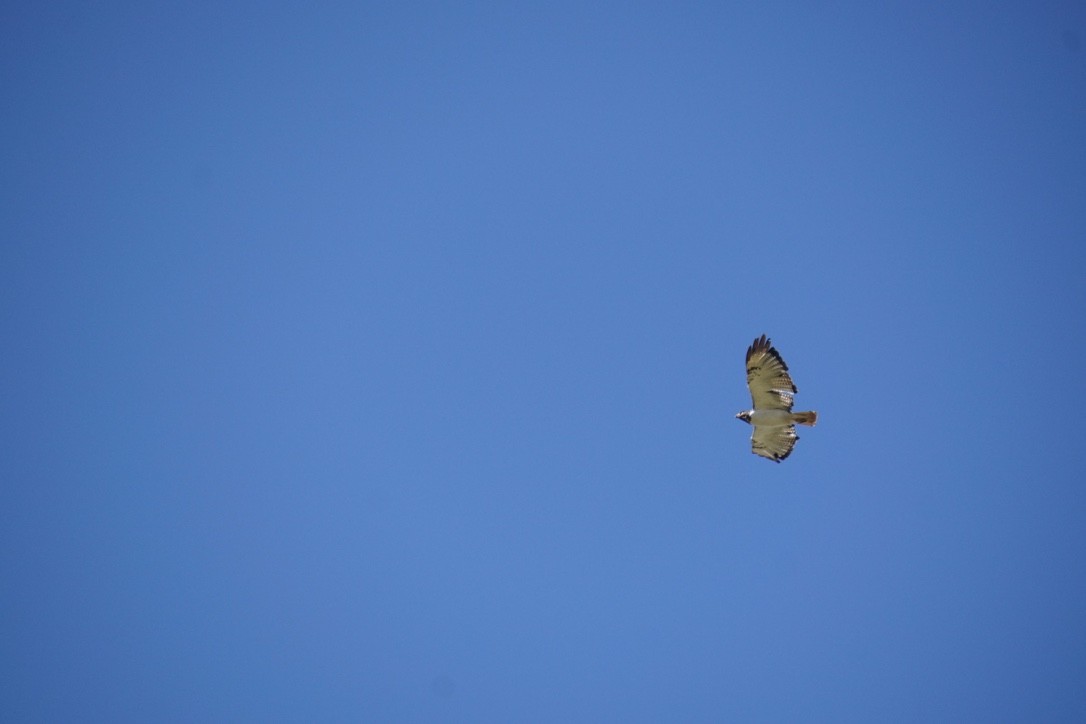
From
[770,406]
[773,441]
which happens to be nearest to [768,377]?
[770,406]

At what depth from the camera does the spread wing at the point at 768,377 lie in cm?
1720

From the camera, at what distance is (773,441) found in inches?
741

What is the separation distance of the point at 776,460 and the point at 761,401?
1.99 metres

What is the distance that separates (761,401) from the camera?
18062mm

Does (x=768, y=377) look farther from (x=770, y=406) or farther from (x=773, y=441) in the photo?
(x=773, y=441)

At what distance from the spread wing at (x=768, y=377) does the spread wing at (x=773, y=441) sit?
874 mm

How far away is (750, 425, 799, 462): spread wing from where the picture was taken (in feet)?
61.0

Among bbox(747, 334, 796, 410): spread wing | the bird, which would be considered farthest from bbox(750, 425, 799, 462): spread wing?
bbox(747, 334, 796, 410): spread wing

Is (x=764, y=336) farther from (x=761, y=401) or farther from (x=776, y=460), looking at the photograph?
(x=776, y=460)

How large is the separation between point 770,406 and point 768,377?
1023 mm

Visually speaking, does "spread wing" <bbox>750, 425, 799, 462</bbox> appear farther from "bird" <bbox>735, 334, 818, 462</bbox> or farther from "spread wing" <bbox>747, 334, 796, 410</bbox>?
"spread wing" <bbox>747, 334, 796, 410</bbox>

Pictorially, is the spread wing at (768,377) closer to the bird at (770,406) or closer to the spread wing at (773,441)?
the bird at (770,406)

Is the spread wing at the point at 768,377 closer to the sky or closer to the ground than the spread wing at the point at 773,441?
closer to the sky

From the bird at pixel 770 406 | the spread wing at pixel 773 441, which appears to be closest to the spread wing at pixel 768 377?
the bird at pixel 770 406
